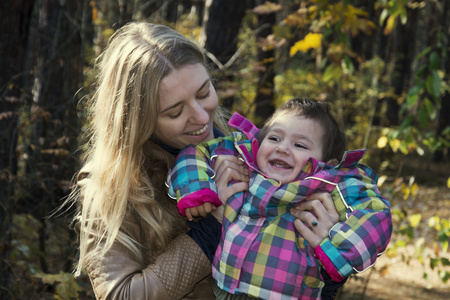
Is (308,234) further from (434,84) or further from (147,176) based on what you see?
(434,84)

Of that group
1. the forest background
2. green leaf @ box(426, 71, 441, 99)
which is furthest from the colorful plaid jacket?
green leaf @ box(426, 71, 441, 99)

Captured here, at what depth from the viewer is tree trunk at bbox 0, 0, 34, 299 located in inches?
144

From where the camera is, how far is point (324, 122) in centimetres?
226

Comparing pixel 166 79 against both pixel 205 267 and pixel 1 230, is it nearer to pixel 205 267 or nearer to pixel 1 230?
pixel 205 267

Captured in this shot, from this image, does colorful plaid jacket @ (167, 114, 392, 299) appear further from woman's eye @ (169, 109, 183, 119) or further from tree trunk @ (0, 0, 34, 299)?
tree trunk @ (0, 0, 34, 299)

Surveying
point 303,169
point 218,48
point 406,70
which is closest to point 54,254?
point 218,48

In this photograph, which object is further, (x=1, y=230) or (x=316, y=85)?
(x=316, y=85)

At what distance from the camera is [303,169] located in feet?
7.00

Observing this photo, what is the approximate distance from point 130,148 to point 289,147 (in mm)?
698

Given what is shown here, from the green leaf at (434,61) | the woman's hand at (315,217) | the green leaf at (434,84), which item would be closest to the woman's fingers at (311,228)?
the woman's hand at (315,217)

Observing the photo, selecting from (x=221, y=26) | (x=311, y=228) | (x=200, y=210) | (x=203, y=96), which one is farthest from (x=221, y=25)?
(x=311, y=228)

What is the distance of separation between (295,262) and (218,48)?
148 inches

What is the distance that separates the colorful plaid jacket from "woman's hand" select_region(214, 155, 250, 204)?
0.03 m

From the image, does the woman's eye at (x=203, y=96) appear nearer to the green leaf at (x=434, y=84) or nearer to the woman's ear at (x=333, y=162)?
the woman's ear at (x=333, y=162)
